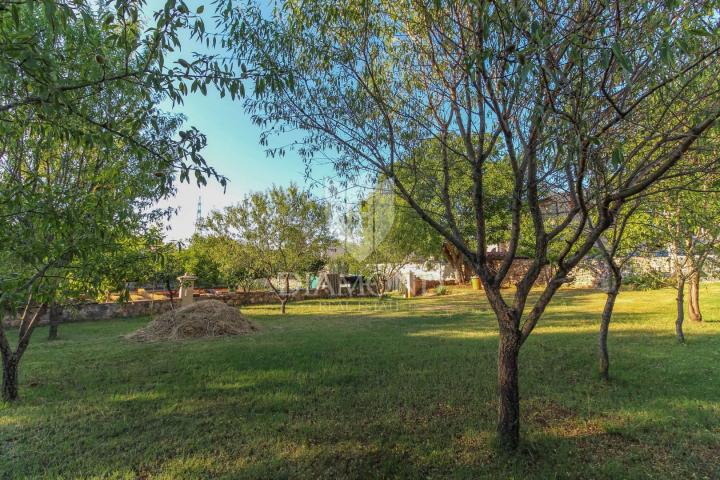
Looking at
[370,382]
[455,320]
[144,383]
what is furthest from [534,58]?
[455,320]

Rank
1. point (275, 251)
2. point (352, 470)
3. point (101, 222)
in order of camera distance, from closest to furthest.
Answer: point (101, 222) → point (352, 470) → point (275, 251)

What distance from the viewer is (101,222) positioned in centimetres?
288

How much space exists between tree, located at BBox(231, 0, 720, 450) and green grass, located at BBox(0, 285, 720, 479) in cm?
74

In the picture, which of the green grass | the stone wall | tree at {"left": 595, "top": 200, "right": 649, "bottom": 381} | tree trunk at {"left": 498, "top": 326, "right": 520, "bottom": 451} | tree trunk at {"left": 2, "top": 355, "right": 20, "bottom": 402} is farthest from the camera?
the stone wall

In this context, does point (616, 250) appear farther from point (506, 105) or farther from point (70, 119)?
point (70, 119)

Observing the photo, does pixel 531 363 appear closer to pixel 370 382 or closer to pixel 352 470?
pixel 370 382

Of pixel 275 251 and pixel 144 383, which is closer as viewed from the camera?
pixel 144 383

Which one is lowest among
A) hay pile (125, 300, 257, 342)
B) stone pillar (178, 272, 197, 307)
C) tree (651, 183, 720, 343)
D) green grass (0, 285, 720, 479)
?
green grass (0, 285, 720, 479)

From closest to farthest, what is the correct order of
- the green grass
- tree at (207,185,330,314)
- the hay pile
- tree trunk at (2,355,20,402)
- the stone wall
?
the green grass, tree trunk at (2,355,20,402), the hay pile, the stone wall, tree at (207,185,330,314)

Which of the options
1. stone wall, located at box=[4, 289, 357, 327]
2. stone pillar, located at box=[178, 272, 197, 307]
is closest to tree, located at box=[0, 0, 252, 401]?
stone wall, located at box=[4, 289, 357, 327]

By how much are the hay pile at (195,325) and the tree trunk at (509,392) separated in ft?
26.8

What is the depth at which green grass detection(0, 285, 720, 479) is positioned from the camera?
3.24 m

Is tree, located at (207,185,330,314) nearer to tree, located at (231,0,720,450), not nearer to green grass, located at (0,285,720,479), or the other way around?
green grass, located at (0,285,720,479)

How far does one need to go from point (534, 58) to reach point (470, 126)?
1554 millimetres
